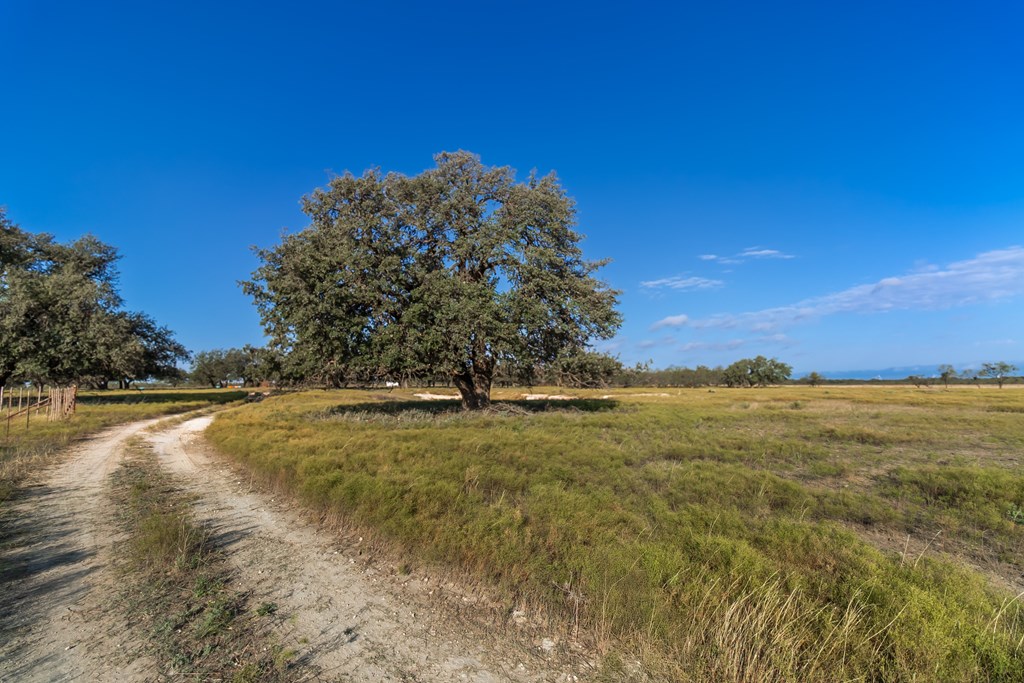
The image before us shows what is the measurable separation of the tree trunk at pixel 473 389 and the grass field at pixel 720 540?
1323 centimetres

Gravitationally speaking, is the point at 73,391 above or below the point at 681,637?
above

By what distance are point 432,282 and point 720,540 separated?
21.6m

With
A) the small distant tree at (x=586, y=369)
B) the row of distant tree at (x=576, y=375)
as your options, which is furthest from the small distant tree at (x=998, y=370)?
the small distant tree at (x=586, y=369)

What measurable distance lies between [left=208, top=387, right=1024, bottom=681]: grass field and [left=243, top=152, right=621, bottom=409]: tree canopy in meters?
9.64

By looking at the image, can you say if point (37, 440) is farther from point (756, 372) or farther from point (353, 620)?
point (756, 372)

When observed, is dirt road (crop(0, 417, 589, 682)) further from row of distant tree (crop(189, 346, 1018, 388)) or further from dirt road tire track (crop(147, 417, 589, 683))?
row of distant tree (crop(189, 346, 1018, 388))

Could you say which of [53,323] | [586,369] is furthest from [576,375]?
[53,323]

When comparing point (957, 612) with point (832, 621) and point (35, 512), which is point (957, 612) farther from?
point (35, 512)

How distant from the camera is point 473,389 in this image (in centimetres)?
3038

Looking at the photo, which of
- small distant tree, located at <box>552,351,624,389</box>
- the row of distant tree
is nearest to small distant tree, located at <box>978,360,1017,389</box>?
the row of distant tree

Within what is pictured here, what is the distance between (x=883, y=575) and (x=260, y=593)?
7839 millimetres

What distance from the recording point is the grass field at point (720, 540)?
4441 millimetres

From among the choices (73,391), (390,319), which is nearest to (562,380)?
(390,319)

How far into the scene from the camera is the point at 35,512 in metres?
8.80
